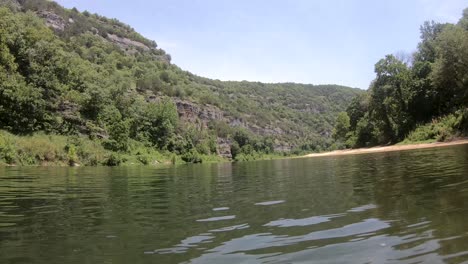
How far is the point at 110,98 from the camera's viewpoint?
72.8 meters

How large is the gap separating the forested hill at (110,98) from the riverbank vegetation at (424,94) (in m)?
36.4

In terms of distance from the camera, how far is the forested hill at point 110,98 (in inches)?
2165

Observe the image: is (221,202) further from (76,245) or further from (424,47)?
(424,47)

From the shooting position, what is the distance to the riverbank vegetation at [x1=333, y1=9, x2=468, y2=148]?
51219 mm

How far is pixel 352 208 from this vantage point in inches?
367

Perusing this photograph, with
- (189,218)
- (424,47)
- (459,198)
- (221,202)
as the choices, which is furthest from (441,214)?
(424,47)

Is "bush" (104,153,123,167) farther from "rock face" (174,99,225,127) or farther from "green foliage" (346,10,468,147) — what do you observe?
"rock face" (174,99,225,127)

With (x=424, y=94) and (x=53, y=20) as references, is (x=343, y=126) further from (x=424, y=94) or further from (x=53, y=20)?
(x=53, y=20)

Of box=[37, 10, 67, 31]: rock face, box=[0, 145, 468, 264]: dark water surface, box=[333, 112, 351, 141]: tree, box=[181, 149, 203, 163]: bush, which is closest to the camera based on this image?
box=[0, 145, 468, 264]: dark water surface

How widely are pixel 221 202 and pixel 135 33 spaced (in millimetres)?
148675

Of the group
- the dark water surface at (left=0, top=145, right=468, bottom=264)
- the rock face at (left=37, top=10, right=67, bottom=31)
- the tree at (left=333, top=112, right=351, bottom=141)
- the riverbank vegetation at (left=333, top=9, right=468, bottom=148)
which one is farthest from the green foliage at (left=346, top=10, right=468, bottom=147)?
the rock face at (left=37, top=10, right=67, bottom=31)

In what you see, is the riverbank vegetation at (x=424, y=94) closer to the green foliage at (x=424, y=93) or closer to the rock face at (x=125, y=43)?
the green foliage at (x=424, y=93)

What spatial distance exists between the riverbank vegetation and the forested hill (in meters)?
36.4

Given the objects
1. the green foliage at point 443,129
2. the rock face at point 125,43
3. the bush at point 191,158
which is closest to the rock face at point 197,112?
the bush at point 191,158
